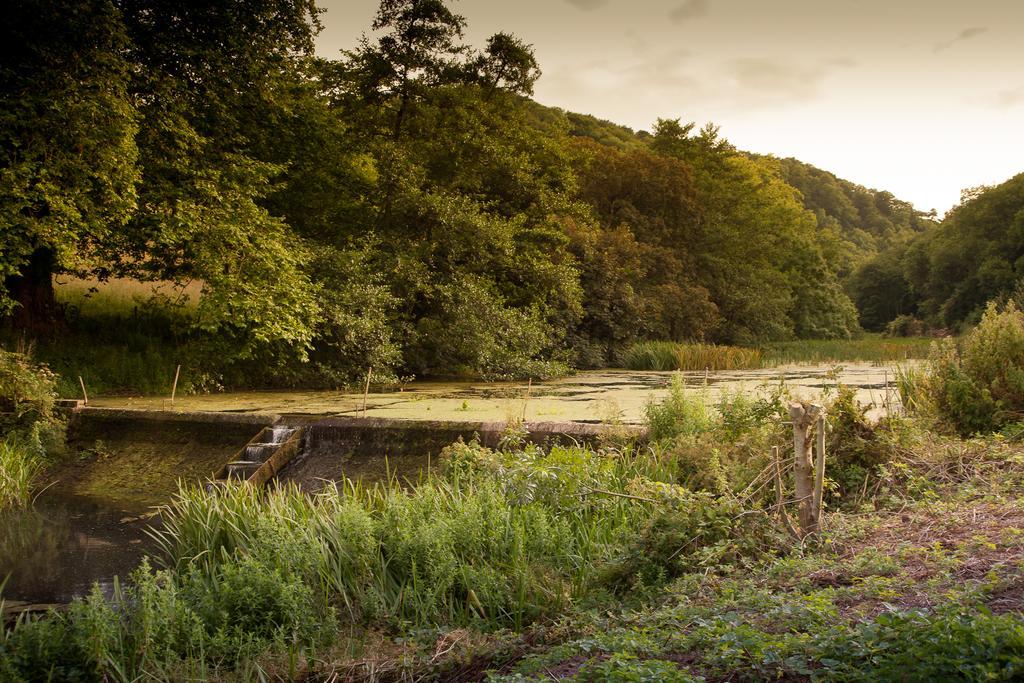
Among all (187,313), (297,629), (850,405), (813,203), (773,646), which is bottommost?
(297,629)

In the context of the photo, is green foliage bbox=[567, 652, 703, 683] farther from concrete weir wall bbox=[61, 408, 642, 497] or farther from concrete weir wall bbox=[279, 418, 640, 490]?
concrete weir wall bbox=[279, 418, 640, 490]

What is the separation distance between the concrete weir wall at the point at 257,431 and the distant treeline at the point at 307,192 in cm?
218

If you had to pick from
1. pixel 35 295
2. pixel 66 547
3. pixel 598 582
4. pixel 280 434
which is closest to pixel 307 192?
pixel 35 295

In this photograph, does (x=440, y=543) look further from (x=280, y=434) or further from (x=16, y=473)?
(x=16, y=473)

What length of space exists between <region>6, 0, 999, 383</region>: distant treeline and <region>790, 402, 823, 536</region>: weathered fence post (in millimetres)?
8548

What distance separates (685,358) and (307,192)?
390 inches

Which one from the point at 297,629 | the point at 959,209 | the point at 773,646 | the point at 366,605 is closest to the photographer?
the point at 773,646

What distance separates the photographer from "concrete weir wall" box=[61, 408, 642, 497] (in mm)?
7762

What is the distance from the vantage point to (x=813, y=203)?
5800cm

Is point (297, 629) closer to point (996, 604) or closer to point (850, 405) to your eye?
point (996, 604)

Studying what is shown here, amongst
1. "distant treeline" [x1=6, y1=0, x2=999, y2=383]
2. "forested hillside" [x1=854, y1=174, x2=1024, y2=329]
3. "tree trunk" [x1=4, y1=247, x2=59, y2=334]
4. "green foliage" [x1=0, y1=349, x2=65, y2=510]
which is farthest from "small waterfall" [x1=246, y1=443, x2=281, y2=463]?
"forested hillside" [x1=854, y1=174, x2=1024, y2=329]

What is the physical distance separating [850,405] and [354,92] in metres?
14.2

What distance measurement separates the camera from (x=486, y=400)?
11477 mm

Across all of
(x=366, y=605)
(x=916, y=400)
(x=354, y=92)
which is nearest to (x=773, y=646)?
(x=366, y=605)
